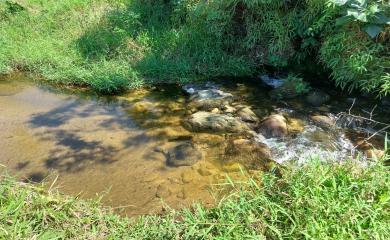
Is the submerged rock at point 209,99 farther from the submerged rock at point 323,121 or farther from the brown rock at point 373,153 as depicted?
the brown rock at point 373,153

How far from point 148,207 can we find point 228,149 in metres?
1.41

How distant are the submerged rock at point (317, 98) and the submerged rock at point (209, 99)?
1253 mm

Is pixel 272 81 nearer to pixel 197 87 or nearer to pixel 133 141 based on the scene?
pixel 197 87

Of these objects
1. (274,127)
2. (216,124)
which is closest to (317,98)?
(274,127)

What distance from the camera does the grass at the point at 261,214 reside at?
95.4 inches

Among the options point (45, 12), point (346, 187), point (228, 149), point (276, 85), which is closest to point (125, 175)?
point (228, 149)

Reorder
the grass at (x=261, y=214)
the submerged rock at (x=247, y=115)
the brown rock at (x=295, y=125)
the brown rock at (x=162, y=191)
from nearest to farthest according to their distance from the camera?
the grass at (x=261, y=214) → the brown rock at (x=162, y=191) → the brown rock at (x=295, y=125) → the submerged rock at (x=247, y=115)

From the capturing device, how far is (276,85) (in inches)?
236

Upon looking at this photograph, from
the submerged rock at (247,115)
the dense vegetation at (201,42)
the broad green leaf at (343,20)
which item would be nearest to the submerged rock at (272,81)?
the dense vegetation at (201,42)

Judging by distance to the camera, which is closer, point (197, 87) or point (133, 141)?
point (133, 141)

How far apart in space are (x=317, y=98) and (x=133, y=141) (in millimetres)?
2938

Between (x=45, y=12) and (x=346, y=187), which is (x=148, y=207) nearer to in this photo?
(x=346, y=187)

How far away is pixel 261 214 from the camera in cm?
262

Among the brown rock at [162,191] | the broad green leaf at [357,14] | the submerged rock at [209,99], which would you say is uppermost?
the broad green leaf at [357,14]
